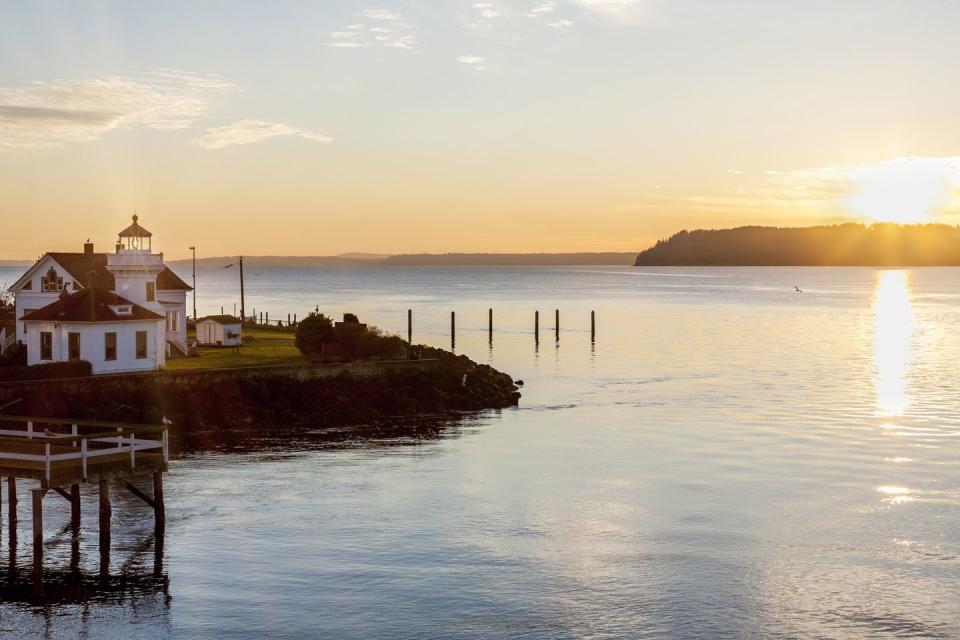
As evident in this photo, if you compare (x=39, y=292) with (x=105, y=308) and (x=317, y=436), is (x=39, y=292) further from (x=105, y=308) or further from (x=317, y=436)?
(x=317, y=436)

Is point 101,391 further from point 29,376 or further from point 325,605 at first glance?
point 325,605

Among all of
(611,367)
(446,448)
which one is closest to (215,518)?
(446,448)

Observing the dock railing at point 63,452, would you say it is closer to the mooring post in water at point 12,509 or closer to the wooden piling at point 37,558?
the wooden piling at point 37,558

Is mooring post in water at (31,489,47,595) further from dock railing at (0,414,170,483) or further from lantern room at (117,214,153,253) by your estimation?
lantern room at (117,214,153,253)

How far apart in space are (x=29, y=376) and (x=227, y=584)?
2813 cm

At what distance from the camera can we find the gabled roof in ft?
215

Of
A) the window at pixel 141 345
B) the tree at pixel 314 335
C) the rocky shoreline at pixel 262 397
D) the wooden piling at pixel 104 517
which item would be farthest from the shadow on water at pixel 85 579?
the tree at pixel 314 335

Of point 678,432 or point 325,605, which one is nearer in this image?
point 325,605

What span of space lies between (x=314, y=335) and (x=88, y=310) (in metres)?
18.0

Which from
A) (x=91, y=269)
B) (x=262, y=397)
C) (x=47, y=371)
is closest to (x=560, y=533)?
(x=262, y=397)

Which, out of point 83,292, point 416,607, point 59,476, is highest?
point 83,292

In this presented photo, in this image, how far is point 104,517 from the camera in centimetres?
3309

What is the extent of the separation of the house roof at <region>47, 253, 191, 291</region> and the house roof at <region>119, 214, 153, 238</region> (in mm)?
3298

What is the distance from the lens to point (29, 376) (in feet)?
178
